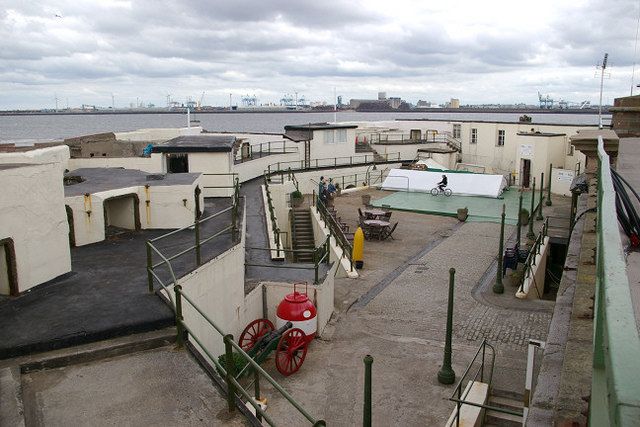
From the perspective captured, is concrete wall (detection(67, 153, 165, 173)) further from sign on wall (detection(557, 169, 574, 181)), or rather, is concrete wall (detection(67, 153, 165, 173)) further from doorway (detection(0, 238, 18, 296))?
sign on wall (detection(557, 169, 574, 181))

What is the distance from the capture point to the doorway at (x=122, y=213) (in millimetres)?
15462

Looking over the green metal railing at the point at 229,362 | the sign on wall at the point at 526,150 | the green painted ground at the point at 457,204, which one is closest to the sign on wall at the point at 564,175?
the green painted ground at the point at 457,204

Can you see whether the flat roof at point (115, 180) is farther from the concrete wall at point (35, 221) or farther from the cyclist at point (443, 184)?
the cyclist at point (443, 184)

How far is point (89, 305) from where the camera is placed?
9.10m

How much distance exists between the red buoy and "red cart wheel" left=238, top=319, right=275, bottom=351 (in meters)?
0.28

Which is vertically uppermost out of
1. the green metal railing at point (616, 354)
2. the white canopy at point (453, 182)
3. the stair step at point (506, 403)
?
the green metal railing at point (616, 354)

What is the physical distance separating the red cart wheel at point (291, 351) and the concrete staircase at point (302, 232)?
39.3ft

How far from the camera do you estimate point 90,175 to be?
18297 millimetres

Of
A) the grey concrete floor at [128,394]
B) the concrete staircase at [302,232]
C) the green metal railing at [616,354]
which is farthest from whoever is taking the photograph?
the concrete staircase at [302,232]

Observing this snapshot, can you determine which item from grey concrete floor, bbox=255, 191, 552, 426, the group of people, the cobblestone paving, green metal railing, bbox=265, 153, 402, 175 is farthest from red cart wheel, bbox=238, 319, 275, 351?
green metal railing, bbox=265, 153, 402, 175

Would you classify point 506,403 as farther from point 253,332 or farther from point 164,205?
point 164,205

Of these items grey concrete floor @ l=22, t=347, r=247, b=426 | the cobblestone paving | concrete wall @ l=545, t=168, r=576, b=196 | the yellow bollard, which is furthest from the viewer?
concrete wall @ l=545, t=168, r=576, b=196

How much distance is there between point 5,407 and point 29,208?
449 centimetres

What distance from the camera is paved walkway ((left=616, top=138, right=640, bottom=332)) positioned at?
5.43m
